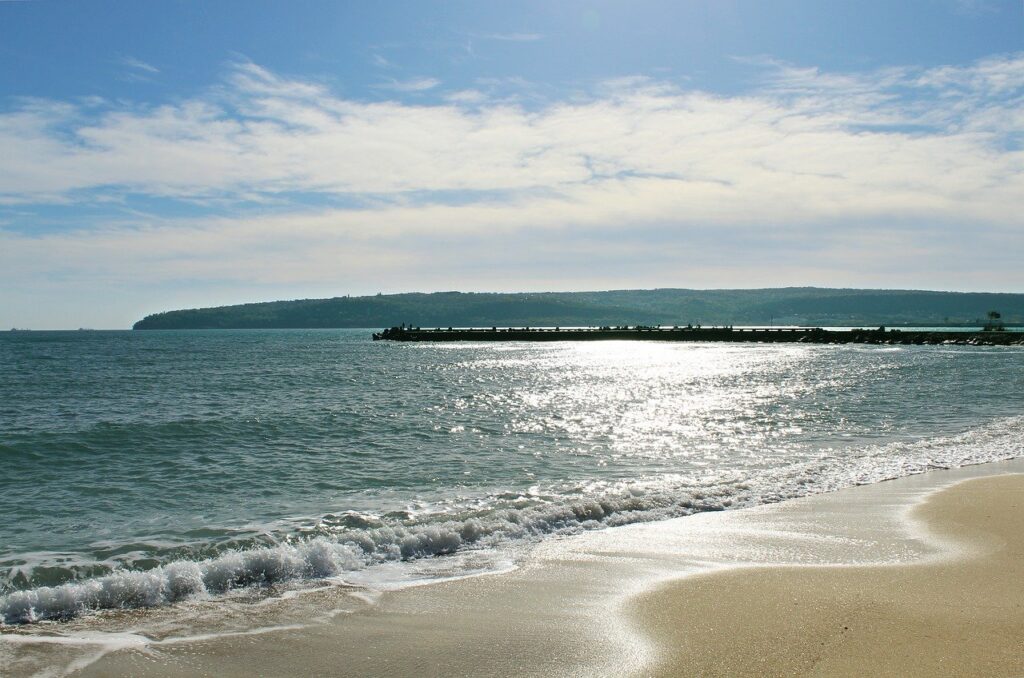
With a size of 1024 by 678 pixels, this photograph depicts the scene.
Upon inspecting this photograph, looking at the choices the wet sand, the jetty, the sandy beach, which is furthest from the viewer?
the jetty

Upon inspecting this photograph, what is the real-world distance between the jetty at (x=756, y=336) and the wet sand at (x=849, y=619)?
347 feet

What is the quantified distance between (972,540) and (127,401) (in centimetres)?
3051

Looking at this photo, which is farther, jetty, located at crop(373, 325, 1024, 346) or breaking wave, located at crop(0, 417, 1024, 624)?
jetty, located at crop(373, 325, 1024, 346)

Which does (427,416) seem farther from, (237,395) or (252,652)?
(252,652)

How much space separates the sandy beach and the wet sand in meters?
0.02

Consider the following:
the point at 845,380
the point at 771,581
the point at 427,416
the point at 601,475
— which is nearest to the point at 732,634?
the point at 771,581

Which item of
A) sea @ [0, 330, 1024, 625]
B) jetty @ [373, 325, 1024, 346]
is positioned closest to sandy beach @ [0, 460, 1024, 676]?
sea @ [0, 330, 1024, 625]

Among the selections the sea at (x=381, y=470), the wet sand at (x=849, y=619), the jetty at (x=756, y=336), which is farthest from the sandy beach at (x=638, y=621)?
the jetty at (x=756, y=336)

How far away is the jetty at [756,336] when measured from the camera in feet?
350

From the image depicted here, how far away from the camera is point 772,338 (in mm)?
127062

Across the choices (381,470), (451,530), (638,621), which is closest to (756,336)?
(381,470)

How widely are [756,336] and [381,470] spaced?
123 metres

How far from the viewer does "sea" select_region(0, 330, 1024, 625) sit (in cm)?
880

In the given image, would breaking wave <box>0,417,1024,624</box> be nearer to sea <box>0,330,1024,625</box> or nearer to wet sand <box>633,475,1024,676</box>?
sea <box>0,330,1024,625</box>
